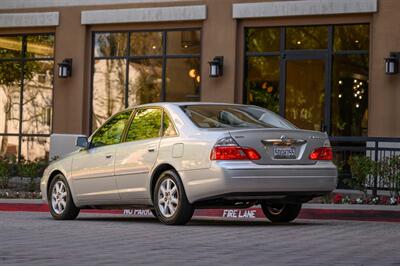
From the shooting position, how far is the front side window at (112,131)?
43.9ft

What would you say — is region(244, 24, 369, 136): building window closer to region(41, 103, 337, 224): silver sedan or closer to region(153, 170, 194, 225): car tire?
region(41, 103, 337, 224): silver sedan

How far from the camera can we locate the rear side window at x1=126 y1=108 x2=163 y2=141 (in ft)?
41.9

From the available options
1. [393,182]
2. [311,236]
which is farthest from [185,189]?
[393,182]

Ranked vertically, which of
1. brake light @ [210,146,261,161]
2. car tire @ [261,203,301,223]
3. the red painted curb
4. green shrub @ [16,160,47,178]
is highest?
brake light @ [210,146,261,161]

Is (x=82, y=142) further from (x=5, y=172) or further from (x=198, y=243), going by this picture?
(x=5, y=172)

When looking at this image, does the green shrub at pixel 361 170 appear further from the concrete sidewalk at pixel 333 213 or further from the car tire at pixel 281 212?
the car tire at pixel 281 212

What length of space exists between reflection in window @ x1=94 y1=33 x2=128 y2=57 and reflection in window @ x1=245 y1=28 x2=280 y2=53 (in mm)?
3224

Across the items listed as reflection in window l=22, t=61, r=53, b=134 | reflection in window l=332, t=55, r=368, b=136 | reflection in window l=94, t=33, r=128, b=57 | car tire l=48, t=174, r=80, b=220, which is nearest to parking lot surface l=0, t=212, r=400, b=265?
car tire l=48, t=174, r=80, b=220

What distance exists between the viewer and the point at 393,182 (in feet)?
53.0

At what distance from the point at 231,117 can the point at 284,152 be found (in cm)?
98

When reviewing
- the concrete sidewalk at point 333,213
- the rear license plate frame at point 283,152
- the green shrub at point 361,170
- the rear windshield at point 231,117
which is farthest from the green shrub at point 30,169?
the rear license plate frame at point 283,152

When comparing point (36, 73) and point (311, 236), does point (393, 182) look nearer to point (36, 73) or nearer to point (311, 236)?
point (311, 236)

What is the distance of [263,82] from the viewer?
2231 centimetres

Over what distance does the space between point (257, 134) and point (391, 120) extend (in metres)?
9.26
